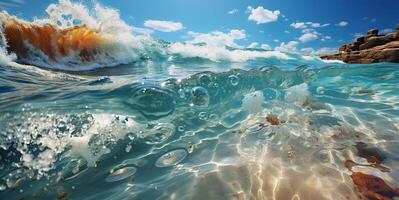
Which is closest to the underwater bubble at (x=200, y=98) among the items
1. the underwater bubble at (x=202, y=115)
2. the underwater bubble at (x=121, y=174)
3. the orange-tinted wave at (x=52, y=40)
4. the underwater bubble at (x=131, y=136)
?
the underwater bubble at (x=202, y=115)

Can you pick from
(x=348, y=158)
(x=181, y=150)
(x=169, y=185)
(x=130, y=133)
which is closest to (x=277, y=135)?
(x=348, y=158)

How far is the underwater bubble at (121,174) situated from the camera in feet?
7.42

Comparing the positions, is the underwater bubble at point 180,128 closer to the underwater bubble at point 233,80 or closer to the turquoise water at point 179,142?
the turquoise water at point 179,142

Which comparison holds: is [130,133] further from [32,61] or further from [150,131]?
[32,61]

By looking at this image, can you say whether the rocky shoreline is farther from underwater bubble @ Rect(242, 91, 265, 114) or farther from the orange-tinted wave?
the orange-tinted wave

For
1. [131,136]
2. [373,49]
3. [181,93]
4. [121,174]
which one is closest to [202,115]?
[181,93]

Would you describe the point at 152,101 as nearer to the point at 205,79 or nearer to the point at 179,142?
the point at 179,142

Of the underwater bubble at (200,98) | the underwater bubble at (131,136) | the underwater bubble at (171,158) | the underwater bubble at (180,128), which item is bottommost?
the underwater bubble at (171,158)

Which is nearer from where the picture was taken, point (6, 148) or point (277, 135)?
point (6, 148)

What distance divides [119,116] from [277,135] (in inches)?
82.3

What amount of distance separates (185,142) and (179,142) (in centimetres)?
7

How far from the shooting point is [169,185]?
210 centimetres

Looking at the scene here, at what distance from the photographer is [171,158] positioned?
8.52 feet

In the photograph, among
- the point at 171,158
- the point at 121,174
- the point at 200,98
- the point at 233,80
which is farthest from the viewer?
the point at 233,80
